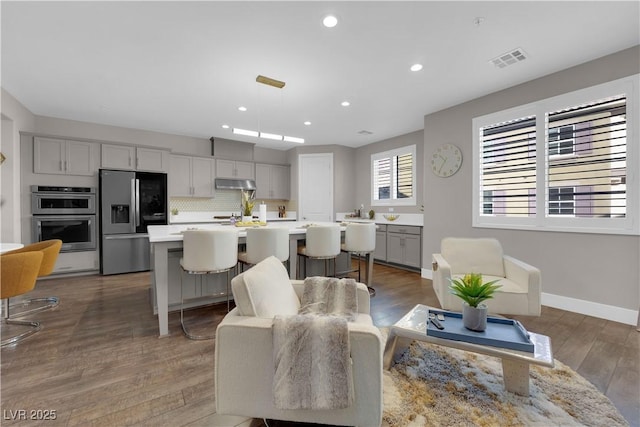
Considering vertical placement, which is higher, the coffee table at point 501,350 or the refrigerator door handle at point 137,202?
the refrigerator door handle at point 137,202

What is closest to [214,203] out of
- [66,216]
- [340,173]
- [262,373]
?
[66,216]

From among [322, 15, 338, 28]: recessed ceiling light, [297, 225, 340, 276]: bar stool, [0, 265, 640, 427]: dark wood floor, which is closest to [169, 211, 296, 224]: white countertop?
[0, 265, 640, 427]: dark wood floor

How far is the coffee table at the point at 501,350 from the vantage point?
57.5 inches

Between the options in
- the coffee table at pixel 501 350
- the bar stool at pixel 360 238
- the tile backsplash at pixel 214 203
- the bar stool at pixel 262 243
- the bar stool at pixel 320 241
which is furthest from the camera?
the tile backsplash at pixel 214 203

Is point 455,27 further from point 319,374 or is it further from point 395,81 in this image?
point 319,374

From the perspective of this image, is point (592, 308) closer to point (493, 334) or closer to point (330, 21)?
point (493, 334)

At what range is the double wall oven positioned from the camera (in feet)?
13.7

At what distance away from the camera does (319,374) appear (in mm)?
1195

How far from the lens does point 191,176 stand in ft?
18.6

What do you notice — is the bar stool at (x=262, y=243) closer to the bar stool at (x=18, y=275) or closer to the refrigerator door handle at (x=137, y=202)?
the bar stool at (x=18, y=275)

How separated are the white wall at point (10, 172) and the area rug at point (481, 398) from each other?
17.1 ft

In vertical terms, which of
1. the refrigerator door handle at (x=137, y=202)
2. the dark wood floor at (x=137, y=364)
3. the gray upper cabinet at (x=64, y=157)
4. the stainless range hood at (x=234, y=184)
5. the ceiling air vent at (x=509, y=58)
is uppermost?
the ceiling air vent at (x=509, y=58)

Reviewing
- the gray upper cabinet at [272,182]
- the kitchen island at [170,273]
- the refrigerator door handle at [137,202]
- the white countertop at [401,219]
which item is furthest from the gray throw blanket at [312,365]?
the gray upper cabinet at [272,182]

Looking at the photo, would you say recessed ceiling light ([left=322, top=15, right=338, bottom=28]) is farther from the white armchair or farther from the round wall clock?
the round wall clock
